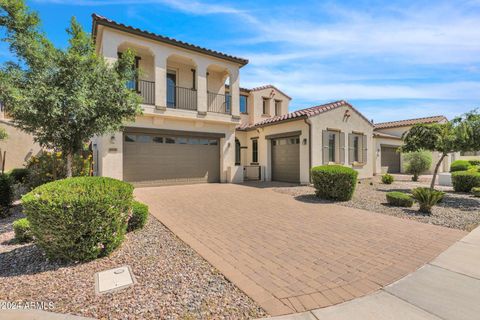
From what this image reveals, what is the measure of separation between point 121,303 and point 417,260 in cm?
446

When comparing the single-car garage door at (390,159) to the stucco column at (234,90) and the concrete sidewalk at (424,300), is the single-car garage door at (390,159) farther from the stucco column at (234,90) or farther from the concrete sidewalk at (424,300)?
the concrete sidewalk at (424,300)

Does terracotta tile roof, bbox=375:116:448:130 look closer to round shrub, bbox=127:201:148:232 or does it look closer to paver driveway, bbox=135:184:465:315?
paver driveway, bbox=135:184:465:315

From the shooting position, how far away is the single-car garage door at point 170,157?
449 inches

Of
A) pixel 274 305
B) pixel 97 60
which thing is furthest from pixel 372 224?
pixel 97 60

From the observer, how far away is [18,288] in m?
2.99

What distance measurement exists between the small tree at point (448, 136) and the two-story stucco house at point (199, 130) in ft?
15.2

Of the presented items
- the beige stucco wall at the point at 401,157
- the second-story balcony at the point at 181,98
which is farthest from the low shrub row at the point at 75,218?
the beige stucco wall at the point at 401,157

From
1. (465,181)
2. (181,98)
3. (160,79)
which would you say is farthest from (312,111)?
Answer: (160,79)

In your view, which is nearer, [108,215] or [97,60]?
[108,215]

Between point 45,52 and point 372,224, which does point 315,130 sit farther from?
point 45,52

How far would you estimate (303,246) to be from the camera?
445 centimetres

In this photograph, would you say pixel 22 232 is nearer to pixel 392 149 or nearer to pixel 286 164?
pixel 286 164

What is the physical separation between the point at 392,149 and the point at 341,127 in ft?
34.4

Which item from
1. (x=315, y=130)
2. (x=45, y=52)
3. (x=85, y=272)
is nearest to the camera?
(x=85, y=272)
